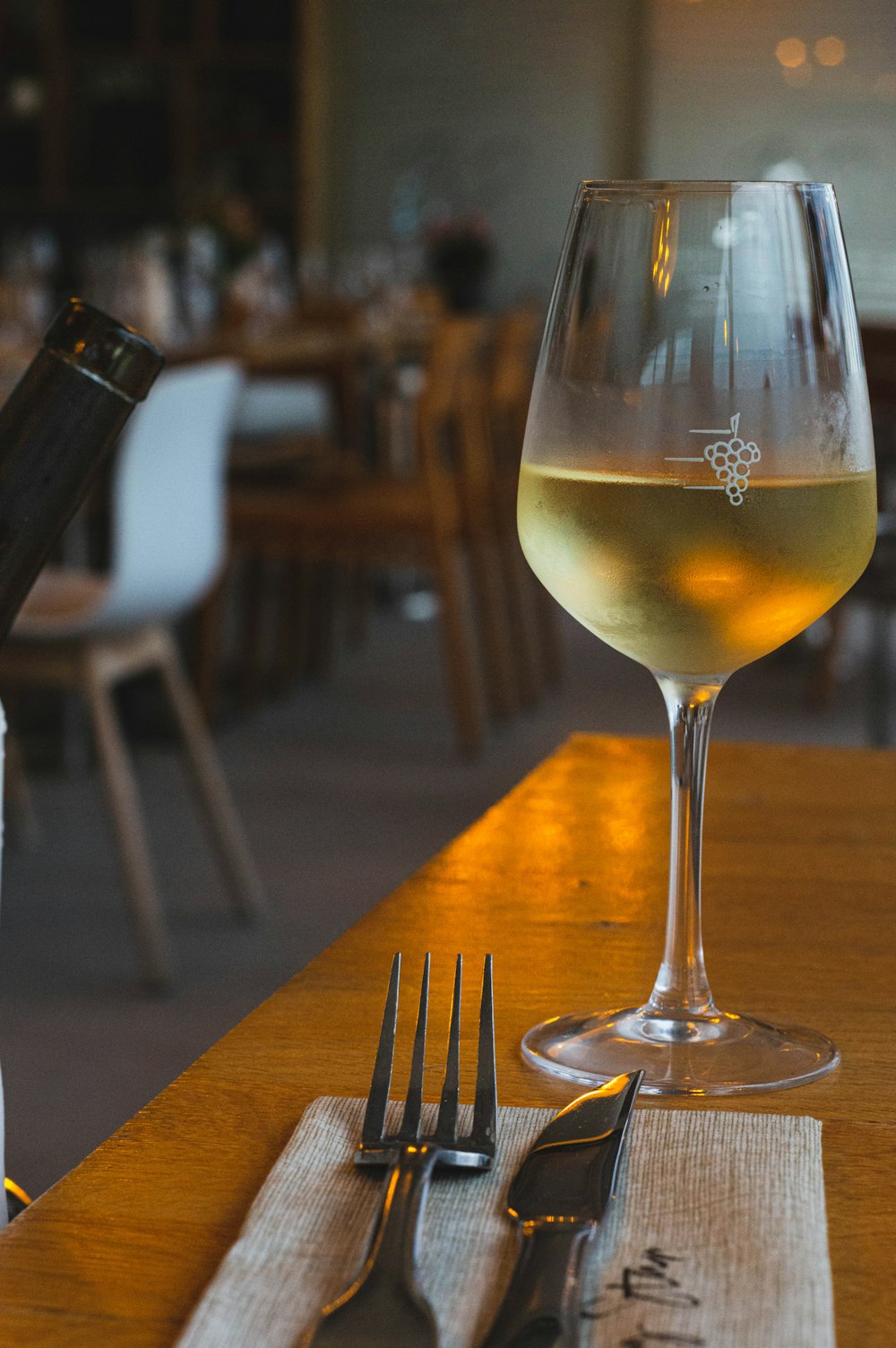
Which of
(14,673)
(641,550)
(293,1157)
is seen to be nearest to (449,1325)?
(293,1157)

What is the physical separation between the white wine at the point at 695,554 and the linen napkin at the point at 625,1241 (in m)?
0.11

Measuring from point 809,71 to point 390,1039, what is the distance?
6.95 m

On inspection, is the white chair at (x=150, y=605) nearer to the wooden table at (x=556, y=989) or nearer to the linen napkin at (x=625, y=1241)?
the wooden table at (x=556, y=989)

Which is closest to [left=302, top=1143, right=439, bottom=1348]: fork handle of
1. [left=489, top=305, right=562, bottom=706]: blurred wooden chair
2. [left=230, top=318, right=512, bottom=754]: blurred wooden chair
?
[left=230, top=318, right=512, bottom=754]: blurred wooden chair

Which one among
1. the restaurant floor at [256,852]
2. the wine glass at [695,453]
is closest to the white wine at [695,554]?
the wine glass at [695,453]

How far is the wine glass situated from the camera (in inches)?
14.8

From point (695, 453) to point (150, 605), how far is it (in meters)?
1.76

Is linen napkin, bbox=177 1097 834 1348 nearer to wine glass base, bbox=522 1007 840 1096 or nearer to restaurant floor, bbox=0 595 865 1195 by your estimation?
wine glass base, bbox=522 1007 840 1096

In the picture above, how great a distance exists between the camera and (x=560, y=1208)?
305mm

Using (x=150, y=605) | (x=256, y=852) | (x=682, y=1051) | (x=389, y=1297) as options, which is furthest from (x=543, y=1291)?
(x=256, y=852)

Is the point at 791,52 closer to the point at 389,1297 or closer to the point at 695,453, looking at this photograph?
the point at 695,453

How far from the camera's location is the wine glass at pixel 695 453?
1.23 ft

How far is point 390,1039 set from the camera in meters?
0.37

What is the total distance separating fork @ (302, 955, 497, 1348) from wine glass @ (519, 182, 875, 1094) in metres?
0.04
